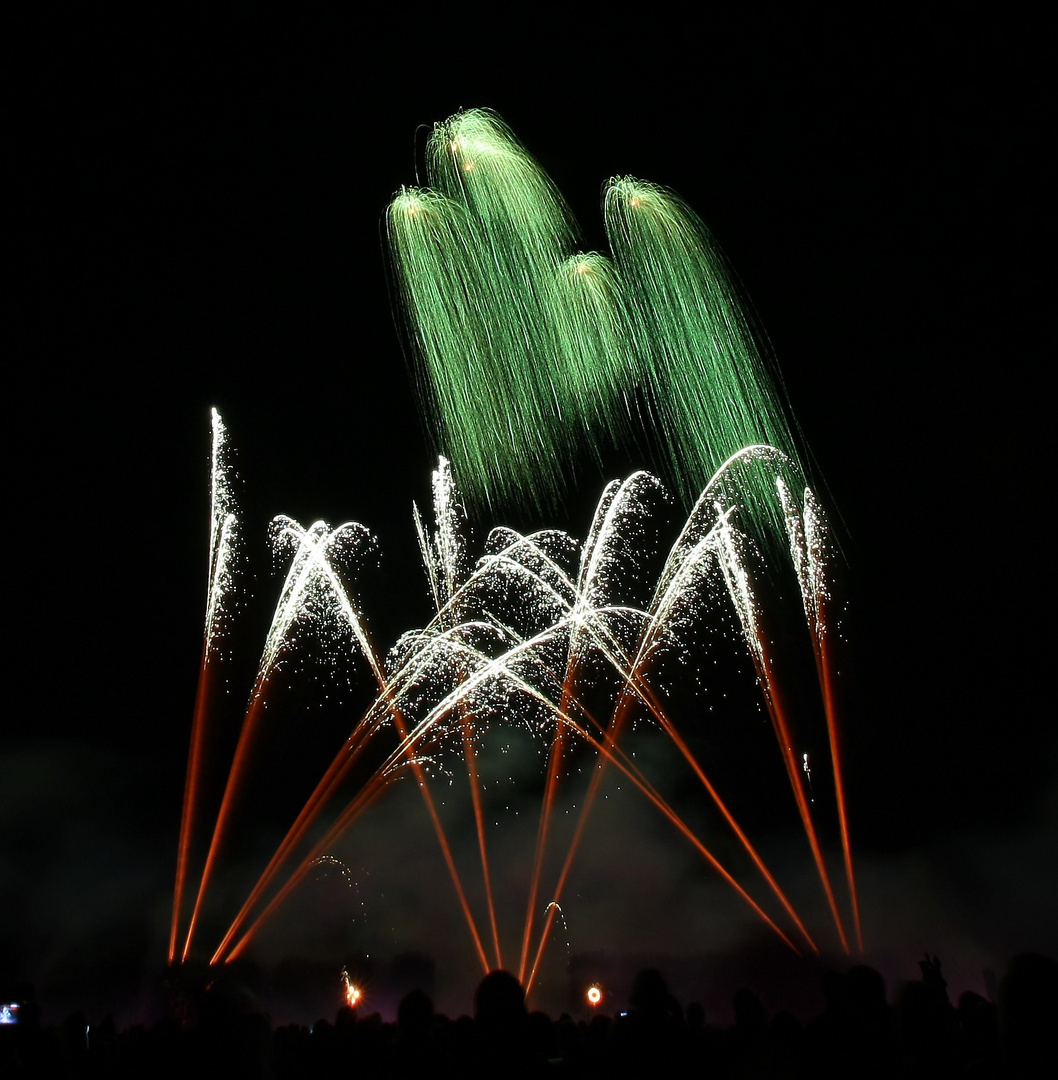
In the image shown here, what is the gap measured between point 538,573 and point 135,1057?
21326mm

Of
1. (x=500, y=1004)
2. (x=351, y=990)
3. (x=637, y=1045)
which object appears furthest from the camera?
(x=351, y=990)

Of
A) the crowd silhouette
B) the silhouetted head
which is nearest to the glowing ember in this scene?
the crowd silhouette

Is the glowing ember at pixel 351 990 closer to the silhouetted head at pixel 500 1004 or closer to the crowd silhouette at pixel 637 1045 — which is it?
the crowd silhouette at pixel 637 1045

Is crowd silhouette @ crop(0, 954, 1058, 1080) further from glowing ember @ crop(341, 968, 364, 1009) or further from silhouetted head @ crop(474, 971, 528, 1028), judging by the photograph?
glowing ember @ crop(341, 968, 364, 1009)

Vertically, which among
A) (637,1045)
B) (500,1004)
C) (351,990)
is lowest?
(637,1045)

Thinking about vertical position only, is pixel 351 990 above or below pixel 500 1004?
above

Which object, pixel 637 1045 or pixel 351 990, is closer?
pixel 637 1045

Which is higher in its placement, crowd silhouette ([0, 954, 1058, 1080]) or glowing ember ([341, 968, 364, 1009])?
glowing ember ([341, 968, 364, 1009])

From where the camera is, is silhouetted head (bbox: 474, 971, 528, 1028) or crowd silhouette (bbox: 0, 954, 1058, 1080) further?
silhouetted head (bbox: 474, 971, 528, 1028)

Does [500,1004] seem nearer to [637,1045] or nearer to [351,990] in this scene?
[637,1045]

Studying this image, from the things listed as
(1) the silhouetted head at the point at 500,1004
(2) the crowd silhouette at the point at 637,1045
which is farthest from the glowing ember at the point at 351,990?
(1) the silhouetted head at the point at 500,1004

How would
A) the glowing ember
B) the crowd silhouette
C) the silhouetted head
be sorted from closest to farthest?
the crowd silhouette < the silhouetted head < the glowing ember

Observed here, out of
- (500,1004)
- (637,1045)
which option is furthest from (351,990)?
(500,1004)

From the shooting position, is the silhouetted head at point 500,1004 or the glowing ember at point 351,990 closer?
the silhouetted head at point 500,1004
